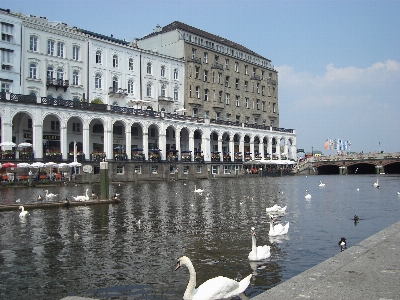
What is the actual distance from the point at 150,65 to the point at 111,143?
19722mm

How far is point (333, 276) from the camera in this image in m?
8.57

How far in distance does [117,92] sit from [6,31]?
18882 mm

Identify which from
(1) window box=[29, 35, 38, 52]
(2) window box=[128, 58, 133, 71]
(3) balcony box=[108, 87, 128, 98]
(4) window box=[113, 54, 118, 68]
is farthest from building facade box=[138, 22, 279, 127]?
(1) window box=[29, 35, 38, 52]

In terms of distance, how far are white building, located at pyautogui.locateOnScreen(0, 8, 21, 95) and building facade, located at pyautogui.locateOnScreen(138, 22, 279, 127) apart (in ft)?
106

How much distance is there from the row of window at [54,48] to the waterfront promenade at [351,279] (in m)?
57.8

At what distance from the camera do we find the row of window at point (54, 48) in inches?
2322

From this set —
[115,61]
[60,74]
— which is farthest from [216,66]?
[60,74]

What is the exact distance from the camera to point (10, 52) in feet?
184

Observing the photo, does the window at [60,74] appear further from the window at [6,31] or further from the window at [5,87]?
the window at [6,31]

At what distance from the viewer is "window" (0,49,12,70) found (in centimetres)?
5530

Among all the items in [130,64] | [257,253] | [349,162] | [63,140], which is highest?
[130,64]

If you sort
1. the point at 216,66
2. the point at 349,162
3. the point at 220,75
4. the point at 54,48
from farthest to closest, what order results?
the point at 349,162 < the point at 220,75 < the point at 216,66 < the point at 54,48

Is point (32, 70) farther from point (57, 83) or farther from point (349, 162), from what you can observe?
point (349, 162)

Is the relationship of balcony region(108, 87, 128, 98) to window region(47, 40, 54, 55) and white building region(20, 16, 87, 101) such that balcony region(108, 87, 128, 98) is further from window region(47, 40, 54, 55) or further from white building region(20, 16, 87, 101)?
window region(47, 40, 54, 55)
